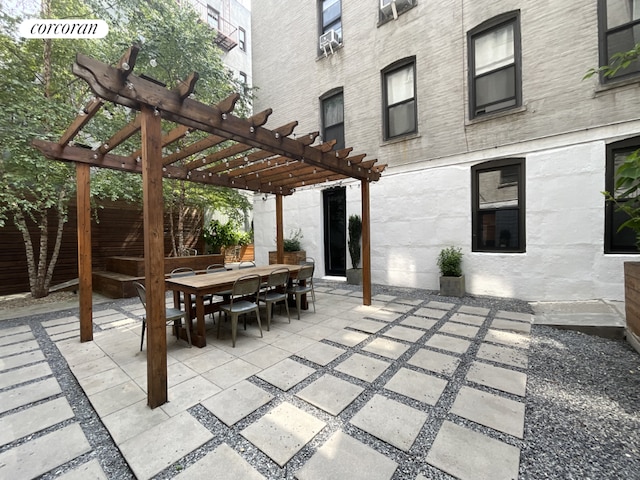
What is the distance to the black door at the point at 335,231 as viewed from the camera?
26.4 feet

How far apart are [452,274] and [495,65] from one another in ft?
14.6

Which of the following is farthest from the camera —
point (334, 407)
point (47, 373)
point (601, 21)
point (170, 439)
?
point (601, 21)

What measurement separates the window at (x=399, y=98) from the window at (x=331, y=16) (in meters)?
2.30

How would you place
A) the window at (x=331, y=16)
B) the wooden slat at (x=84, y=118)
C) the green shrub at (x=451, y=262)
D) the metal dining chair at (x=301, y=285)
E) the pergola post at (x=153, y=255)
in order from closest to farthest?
the pergola post at (x=153, y=255) → the wooden slat at (x=84, y=118) → the metal dining chair at (x=301, y=285) → the green shrub at (x=451, y=262) → the window at (x=331, y=16)

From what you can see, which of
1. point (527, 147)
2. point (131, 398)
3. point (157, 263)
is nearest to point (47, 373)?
point (131, 398)

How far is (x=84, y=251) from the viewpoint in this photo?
3641mm

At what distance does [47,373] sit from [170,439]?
2.11 metres

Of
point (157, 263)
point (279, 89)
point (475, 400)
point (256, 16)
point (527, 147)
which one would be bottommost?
point (475, 400)

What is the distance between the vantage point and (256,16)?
32.3 ft

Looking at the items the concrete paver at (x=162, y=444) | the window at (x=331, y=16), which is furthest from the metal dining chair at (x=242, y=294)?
the window at (x=331, y=16)

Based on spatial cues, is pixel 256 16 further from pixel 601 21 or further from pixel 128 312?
pixel 128 312

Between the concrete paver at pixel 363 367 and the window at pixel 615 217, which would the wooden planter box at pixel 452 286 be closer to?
the window at pixel 615 217

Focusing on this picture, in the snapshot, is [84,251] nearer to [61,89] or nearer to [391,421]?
[391,421]

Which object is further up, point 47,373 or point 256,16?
point 256,16
